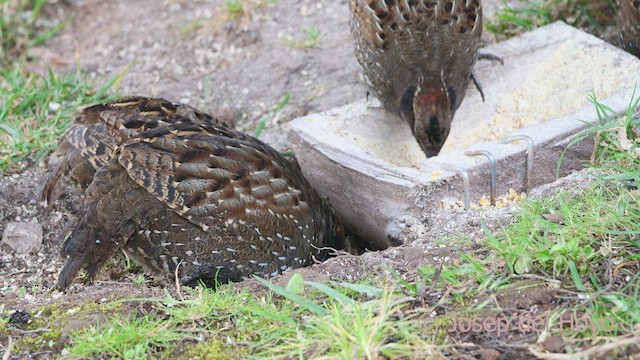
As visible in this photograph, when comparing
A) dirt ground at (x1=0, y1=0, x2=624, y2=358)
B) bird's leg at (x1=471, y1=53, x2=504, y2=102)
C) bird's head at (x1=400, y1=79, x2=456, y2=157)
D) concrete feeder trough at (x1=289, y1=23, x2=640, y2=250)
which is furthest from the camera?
bird's leg at (x1=471, y1=53, x2=504, y2=102)

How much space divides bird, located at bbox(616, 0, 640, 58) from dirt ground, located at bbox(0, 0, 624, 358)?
4.24ft

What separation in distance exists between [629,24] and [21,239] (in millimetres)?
4036

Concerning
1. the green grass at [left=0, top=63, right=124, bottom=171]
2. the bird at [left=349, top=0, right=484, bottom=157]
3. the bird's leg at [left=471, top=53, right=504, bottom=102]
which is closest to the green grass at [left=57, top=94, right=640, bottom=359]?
the bird at [left=349, top=0, right=484, bottom=157]

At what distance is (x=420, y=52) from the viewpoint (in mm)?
6039

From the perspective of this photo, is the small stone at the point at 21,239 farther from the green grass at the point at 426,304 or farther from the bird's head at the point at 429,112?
the bird's head at the point at 429,112

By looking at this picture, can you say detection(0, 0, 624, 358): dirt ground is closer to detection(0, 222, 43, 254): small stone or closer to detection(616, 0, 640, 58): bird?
detection(0, 222, 43, 254): small stone

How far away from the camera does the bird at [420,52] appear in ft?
19.4

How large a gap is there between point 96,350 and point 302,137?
2.17 metres

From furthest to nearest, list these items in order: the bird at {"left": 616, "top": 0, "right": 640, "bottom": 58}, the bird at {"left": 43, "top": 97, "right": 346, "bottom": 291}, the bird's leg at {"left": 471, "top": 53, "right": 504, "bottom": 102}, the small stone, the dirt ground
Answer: the bird's leg at {"left": 471, "top": 53, "right": 504, "bottom": 102} → the bird at {"left": 616, "top": 0, "right": 640, "bottom": 58} → the dirt ground → the small stone → the bird at {"left": 43, "top": 97, "right": 346, "bottom": 291}

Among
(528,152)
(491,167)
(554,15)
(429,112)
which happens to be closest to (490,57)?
(429,112)

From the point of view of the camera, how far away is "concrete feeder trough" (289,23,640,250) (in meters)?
5.08

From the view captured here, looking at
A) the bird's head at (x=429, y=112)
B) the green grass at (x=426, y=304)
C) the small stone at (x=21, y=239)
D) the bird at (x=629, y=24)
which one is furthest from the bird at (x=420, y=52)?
the small stone at (x=21, y=239)

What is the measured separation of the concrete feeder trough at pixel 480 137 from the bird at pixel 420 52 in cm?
19

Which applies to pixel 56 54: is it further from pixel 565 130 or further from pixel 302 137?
pixel 565 130
